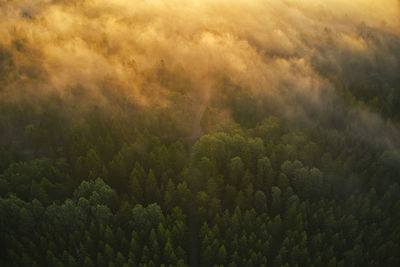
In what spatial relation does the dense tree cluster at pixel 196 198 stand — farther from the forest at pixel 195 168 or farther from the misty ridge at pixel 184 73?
the misty ridge at pixel 184 73

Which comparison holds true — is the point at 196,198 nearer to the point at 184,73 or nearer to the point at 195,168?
the point at 195,168

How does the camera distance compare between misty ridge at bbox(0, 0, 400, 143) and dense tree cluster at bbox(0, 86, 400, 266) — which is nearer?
dense tree cluster at bbox(0, 86, 400, 266)

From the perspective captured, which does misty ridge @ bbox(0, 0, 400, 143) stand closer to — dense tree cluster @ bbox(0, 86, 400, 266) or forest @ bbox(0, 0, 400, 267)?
forest @ bbox(0, 0, 400, 267)

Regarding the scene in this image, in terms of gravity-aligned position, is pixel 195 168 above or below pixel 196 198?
above

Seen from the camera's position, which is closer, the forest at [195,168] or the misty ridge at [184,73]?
the forest at [195,168]

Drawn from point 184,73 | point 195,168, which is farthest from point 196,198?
point 184,73

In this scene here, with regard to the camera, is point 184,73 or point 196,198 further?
point 184,73

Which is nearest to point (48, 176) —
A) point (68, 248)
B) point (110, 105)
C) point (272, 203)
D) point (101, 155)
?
point (101, 155)

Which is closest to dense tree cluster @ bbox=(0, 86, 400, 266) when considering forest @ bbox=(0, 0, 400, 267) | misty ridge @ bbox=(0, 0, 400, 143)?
forest @ bbox=(0, 0, 400, 267)

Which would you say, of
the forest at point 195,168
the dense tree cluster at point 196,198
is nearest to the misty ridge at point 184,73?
the forest at point 195,168
